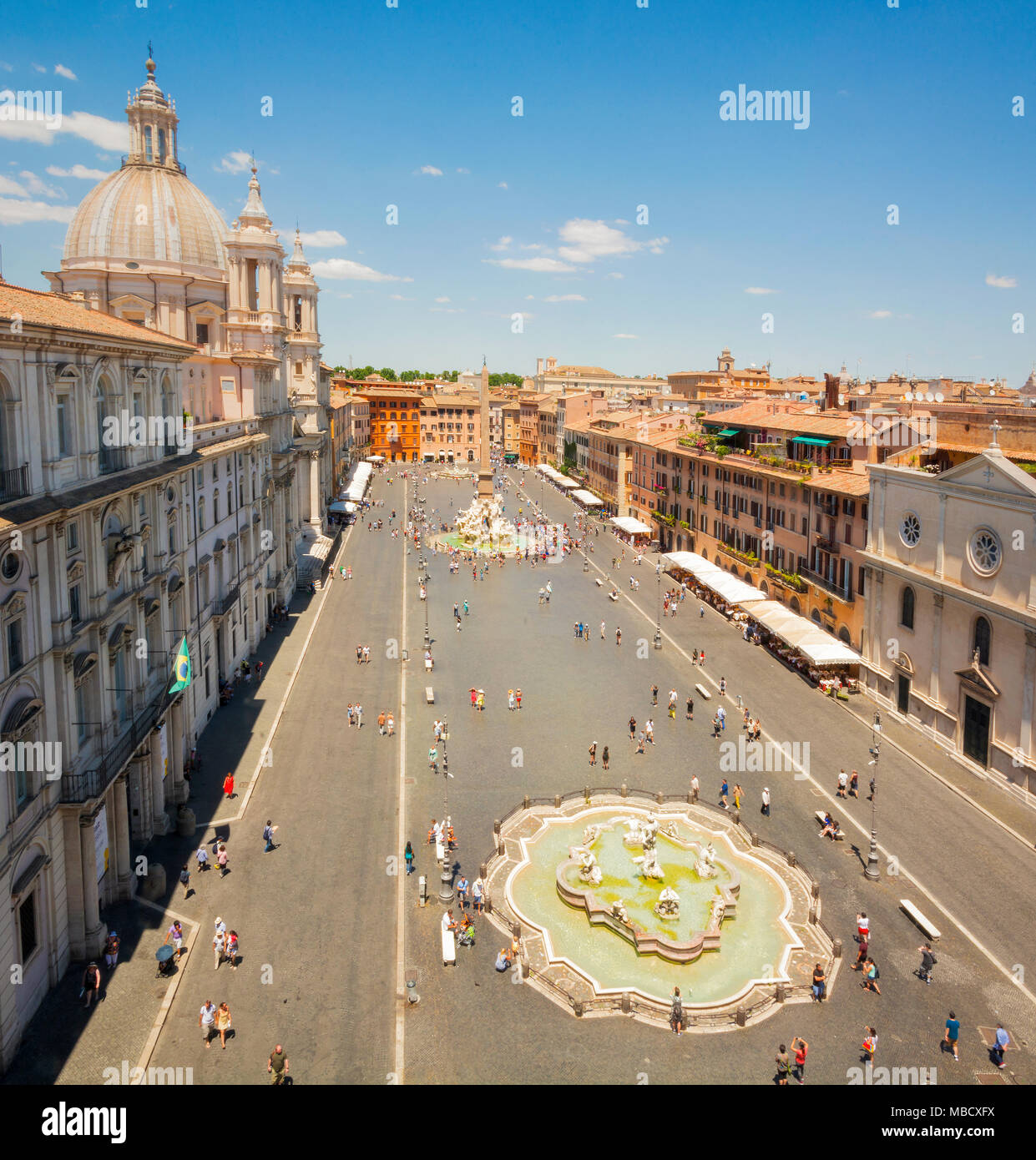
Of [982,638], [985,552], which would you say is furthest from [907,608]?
[985,552]

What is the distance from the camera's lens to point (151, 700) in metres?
28.4

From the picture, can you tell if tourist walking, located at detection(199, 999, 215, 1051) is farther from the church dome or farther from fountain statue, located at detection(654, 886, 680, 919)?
the church dome

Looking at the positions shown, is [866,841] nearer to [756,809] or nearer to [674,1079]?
[756,809]

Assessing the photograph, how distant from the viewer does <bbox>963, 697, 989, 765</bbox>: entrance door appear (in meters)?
34.2

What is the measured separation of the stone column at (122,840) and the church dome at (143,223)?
129 feet

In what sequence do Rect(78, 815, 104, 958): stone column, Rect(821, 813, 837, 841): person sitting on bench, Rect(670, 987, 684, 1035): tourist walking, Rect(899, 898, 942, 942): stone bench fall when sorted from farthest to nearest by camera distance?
1. Rect(821, 813, 837, 841): person sitting on bench
2. Rect(899, 898, 942, 942): stone bench
3. Rect(78, 815, 104, 958): stone column
4. Rect(670, 987, 684, 1035): tourist walking

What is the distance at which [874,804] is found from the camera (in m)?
31.6

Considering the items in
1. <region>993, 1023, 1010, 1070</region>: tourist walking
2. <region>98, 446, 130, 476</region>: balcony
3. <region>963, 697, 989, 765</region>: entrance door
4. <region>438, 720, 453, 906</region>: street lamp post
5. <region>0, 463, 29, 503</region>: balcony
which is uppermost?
<region>98, 446, 130, 476</region>: balcony

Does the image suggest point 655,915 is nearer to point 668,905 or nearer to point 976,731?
point 668,905

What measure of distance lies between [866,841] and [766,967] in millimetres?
8580

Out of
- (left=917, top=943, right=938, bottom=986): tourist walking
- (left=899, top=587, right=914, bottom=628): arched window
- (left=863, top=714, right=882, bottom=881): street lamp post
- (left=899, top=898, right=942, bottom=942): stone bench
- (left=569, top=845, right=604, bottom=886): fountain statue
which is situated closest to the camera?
(left=917, top=943, right=938, bottom=986): tourist walking

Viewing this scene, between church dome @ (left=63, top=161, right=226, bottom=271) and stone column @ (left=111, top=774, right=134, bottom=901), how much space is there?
129 ft

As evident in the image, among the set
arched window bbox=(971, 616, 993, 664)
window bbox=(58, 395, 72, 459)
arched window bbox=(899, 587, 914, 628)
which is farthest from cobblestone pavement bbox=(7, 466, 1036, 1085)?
window bbox=(58, 395, 72, 459)

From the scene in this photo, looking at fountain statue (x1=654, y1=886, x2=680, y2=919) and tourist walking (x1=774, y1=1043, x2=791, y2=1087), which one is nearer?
tourist walking (x1=774, y1=1043, x2=791, y2=1087)
